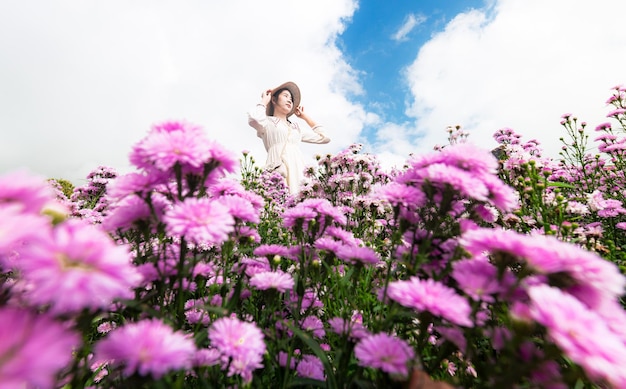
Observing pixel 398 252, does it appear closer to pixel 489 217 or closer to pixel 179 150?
pixel 489 217

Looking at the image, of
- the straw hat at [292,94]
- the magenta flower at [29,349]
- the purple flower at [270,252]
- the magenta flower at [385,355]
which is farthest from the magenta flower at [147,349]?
the straw hat at [292,94]

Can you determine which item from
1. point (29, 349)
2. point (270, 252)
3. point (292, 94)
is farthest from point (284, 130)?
point (29, 349)

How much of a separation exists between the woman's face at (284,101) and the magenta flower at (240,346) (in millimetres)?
9612

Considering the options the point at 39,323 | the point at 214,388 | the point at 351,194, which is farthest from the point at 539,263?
the point at 351,194

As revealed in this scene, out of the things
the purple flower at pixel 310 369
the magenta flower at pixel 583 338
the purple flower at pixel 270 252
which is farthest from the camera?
the purple flower at pixel 270 252

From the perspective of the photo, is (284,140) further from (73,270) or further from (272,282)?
(73,270)

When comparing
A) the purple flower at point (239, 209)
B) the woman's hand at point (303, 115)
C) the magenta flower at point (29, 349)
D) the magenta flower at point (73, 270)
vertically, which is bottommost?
the magenta flower at point (29, 349)

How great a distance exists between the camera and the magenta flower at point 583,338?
490mm

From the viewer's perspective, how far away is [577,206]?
1.99 m

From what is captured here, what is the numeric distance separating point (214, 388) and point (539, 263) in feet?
3.13

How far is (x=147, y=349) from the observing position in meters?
0.58

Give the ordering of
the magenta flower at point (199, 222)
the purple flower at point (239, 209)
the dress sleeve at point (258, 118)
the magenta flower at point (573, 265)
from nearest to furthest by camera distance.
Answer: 1. the magenta flower at point (573, 265)
2. the magenta flower at point (199, 222)
3. the purple flower at point (239, 209)
4. the dress sleeve at point (258, 118)

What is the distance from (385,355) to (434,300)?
193mm

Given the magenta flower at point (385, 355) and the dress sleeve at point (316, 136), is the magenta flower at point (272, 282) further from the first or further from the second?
the dress sleeve at point (316, 136)
